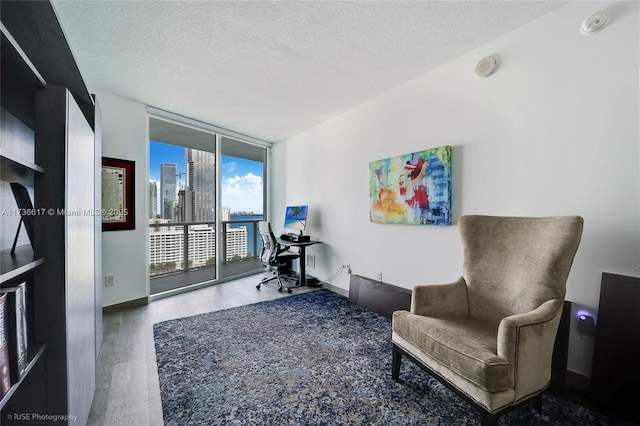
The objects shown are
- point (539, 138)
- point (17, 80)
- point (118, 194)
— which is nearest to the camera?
point (17, 80)

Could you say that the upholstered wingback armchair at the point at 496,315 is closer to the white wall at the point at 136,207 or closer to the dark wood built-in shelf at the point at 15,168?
the dark wood built-in shelf at the point at 15,168

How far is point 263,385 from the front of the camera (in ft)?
5.49

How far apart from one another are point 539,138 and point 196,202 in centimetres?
445

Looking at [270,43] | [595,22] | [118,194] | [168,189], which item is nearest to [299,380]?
[270,43]

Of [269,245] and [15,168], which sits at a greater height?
[15,168]

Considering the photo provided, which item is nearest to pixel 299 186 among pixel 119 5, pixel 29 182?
pixel 119 5

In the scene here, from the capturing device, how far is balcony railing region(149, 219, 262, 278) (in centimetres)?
410

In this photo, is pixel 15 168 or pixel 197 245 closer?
pixel 15 168

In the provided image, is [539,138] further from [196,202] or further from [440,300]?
[196,202]

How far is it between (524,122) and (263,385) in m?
2.72

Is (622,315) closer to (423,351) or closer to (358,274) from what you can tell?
(423,351)

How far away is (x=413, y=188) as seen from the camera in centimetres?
255

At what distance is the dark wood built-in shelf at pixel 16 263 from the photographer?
81 cm

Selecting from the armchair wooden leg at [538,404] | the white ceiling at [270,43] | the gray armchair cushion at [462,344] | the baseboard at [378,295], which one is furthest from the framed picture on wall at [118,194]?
the armchair wooden leg at [538,404]
